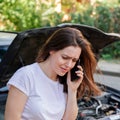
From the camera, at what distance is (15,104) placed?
2475mm

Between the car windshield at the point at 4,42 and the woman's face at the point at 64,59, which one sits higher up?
the woman's face at the point at 64,59

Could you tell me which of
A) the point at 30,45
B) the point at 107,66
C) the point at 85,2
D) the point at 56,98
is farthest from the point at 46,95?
the point at 85,2

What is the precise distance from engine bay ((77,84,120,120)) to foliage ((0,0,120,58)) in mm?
8672

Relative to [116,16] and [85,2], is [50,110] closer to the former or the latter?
[116,16]

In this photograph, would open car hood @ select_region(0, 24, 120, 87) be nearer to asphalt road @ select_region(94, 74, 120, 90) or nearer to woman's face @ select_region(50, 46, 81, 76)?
woman's face @ select_region(50, 46, 81, 76)

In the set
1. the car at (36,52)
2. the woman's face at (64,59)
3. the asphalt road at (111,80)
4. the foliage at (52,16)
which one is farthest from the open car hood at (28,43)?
the foliage at (52,16)

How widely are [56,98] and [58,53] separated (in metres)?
0.33

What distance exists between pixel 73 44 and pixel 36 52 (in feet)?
2.58

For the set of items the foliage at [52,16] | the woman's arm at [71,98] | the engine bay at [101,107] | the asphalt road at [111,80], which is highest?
the woman's arm at [71,98]

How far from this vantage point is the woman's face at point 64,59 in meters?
2.55

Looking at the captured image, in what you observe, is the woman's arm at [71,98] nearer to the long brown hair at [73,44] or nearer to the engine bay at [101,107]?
the long brown hair at [73,44]

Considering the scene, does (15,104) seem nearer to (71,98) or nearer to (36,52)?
(71,98)

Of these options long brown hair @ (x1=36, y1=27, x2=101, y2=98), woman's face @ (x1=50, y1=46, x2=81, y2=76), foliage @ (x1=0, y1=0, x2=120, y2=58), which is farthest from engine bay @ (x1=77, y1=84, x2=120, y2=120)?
foliage @ (x1=0, y1=0, x2=120, y2=58)

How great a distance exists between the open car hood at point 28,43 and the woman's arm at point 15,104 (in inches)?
22.6
